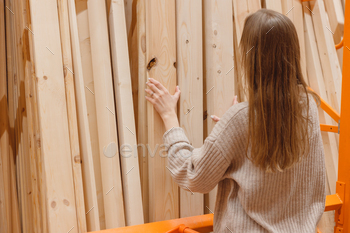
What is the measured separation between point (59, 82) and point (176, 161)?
2.02 ft

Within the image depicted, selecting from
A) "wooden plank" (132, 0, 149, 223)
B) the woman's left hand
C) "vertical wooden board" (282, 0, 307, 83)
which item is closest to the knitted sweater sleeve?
the woman's left hand

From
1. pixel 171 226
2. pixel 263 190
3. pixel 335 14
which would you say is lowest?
pixel 171 226

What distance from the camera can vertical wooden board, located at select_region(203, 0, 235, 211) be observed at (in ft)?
4.89

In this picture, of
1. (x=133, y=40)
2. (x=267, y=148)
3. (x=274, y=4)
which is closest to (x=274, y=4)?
(x=274, y=4)

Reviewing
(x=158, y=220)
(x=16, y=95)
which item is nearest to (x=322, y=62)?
(x=158, y=220)

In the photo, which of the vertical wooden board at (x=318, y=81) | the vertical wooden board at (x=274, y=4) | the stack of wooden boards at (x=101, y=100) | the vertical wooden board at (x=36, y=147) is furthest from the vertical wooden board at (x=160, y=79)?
the vertical wooden board at (x=318, y=81)

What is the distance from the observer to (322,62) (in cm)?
200

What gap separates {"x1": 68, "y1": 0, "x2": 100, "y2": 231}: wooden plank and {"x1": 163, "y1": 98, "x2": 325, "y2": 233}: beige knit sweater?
0.40 meters

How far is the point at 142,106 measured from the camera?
1425mm

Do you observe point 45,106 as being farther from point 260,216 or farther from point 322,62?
point 322,62

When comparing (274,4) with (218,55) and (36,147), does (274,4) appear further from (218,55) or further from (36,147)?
(36,147)

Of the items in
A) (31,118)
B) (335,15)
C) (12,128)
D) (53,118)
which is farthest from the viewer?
(335,15)

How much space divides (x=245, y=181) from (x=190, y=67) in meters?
0.68

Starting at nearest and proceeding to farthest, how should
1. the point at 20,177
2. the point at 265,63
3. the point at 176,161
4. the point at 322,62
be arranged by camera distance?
the point at 265,63 → the point at 176,161 → the point at 20,177 → the point at 322,62
